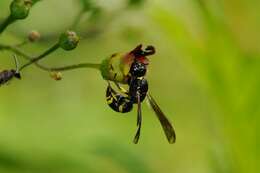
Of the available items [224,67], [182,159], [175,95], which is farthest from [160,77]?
[224,67]

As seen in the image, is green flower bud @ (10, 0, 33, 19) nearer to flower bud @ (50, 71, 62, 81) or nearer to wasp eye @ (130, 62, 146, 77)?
flower bud @ (50, 71, 62, 81)

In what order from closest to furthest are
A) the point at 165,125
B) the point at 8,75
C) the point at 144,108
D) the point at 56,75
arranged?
the point at 8,75 < the point at 56,75 < the point at 165,125 < the point at 144,108

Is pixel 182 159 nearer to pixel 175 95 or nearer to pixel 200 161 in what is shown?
pixel 200 161

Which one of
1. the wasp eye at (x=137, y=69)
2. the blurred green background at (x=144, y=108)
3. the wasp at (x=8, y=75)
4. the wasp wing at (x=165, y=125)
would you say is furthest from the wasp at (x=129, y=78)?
the blurred green background at (x=144, y=108)

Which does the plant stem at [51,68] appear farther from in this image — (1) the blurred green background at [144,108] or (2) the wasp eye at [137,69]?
(1) the blurred green background at [144,108]

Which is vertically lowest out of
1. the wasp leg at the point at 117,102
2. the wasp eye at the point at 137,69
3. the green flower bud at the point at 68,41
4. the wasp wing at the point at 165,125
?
the wasp wing at the point at 165,125

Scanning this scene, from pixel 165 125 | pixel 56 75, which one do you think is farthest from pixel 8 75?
pixel 165 125

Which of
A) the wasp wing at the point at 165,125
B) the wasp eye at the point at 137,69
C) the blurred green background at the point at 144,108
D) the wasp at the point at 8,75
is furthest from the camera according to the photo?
the blurred green background at the point at 144,108

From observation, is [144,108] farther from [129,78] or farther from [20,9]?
[20,9]

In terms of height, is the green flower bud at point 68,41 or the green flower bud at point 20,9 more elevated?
the green flower bud at point 20,9
